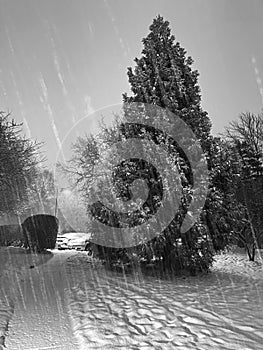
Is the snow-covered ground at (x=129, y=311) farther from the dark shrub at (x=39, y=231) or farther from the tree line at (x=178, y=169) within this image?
the dark shrub at (x=39, y=231)

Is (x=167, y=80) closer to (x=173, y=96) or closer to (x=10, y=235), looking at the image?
(x=173, y=96)

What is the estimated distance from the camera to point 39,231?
38.9ft

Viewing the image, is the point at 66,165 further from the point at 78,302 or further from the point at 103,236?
the point at 78,302

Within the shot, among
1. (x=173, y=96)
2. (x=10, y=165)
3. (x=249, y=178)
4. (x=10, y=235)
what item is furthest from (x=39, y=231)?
(x=249, y=178)

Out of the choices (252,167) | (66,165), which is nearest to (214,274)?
(252,167)

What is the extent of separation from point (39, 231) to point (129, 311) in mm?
8369

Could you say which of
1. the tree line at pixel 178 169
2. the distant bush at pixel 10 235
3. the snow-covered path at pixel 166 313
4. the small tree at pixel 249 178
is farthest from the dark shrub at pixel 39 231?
the small tree at pixel 249 178

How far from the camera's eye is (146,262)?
7.51m

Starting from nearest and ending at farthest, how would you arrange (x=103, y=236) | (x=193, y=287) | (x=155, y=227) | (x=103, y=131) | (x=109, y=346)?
(x=109, y=346) < (x=193, y=287) < (x=155, y=227) < (x=103, y=236) < (x=103, y=131)

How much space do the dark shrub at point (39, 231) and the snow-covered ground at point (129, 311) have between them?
430 centimetres

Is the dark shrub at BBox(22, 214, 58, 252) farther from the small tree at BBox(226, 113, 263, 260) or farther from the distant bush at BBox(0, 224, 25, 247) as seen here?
the small tree at BBox(226, 113, 263, 260)

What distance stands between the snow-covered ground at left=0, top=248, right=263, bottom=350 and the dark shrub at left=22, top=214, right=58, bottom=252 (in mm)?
4303

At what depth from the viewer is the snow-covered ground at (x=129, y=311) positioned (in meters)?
3.59

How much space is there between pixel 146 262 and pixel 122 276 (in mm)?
873
